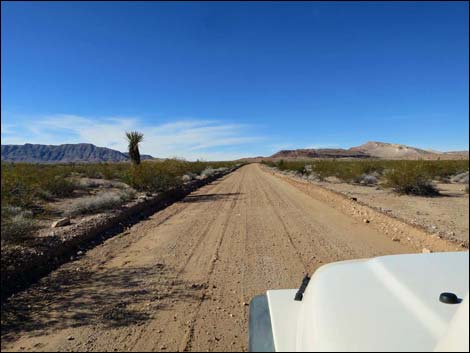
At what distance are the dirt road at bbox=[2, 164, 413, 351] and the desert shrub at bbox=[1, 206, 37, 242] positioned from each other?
1.61 m

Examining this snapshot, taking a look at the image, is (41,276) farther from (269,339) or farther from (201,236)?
(269,339)

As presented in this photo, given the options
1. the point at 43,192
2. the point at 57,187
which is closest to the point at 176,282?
the point at 43,192

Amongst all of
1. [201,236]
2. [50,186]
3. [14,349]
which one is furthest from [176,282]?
[50,186]

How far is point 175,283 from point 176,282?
0.16 ft

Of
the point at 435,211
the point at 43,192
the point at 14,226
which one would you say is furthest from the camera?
the point at 43,192

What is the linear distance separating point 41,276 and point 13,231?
212 cm

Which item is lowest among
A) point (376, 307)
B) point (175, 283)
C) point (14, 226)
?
point (175, 283)

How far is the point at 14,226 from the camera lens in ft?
27.9

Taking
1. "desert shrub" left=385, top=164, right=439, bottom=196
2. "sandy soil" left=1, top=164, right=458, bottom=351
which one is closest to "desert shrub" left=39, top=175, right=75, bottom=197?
"sandy soil" left=1, top=164, right=458, bottom=351

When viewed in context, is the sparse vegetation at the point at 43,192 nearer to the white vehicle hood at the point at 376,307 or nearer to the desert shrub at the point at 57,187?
the desert shrub at the point at 57,187

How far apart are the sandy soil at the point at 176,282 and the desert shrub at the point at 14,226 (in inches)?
63.3

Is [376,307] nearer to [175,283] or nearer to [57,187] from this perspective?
[175,283]

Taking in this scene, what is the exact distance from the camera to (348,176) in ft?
98.0

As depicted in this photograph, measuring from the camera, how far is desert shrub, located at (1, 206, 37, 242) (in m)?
7.85
